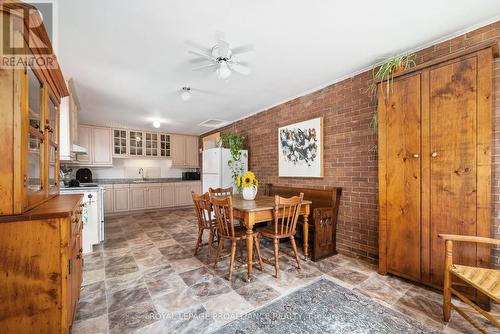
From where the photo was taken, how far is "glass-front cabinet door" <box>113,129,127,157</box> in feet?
18.8

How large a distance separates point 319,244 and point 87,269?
279cm

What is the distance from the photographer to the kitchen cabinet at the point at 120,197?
539 cm

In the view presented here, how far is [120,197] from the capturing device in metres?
5.47

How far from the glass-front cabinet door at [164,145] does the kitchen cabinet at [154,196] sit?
1.04 m

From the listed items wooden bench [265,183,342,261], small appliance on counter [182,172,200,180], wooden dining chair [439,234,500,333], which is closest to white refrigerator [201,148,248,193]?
wooden bench [265,183,342,261]

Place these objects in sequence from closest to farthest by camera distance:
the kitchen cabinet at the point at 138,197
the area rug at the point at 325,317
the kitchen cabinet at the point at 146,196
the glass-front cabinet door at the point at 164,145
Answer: the area rug at the point at 325,317 → the kitchen cabinet at the point at 146,196 → the kitchen cabinet at the point at 138,197 → the glass-front cabinet door at the point at 164,145

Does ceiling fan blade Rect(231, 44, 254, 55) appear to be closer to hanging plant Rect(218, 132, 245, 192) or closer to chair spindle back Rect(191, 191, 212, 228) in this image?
chair spindle back Rect(191, 191, 212, 228)

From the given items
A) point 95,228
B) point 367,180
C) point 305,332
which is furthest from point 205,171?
point 305,332

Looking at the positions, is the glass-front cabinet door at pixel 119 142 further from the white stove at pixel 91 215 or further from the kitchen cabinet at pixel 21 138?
the kitchen cabinet at pixel 21 138

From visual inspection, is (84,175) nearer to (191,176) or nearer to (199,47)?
(191,176)

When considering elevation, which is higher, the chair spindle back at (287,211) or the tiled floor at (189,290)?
the chair spindle back at (287,211)

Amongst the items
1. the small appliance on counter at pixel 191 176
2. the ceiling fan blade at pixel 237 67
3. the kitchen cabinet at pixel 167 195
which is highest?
the ceiling fan blade at pixel 237 67

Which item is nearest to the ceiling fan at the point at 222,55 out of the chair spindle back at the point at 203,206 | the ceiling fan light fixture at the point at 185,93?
the ceiling fan light fixture at the point at 185,93

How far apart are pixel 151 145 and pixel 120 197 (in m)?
1.72
